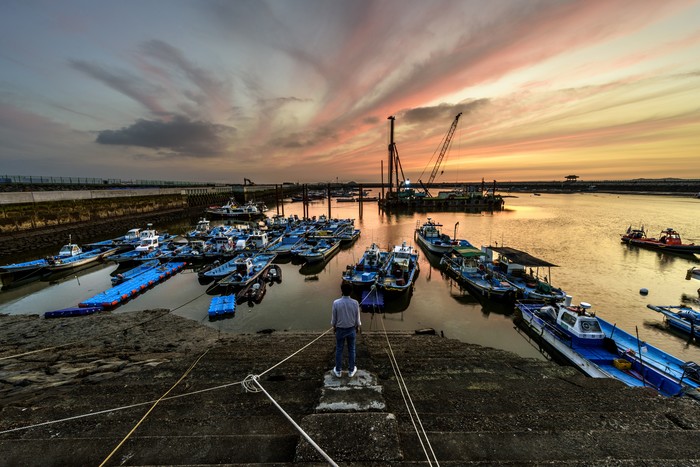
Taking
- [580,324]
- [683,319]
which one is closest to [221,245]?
[580,324]

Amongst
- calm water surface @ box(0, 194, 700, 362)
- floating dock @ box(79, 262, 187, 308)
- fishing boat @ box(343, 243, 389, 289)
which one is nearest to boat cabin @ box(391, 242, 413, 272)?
fishing boat @ box(343, 243, 389, 289)

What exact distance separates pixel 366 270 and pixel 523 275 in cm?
1294

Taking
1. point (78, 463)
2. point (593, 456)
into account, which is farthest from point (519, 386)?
point (78, 463)

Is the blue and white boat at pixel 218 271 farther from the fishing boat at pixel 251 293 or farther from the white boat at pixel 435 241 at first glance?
the white boat at pixel 435 241

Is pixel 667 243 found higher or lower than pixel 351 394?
lower

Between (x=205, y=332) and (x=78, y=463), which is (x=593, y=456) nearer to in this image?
(x=78, y=463)

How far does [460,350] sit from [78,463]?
11.4 m

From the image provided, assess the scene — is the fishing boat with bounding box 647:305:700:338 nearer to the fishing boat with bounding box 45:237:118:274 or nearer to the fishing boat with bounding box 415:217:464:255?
the fishing boat with bounding box 415:217:464:255

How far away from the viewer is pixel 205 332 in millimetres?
14883

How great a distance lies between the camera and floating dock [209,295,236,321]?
56.3 ft

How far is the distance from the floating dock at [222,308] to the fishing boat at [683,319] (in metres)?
26.4

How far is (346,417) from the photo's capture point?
15.1ft

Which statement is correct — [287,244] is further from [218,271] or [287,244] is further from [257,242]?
[218,271]

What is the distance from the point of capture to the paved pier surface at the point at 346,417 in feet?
13.8
